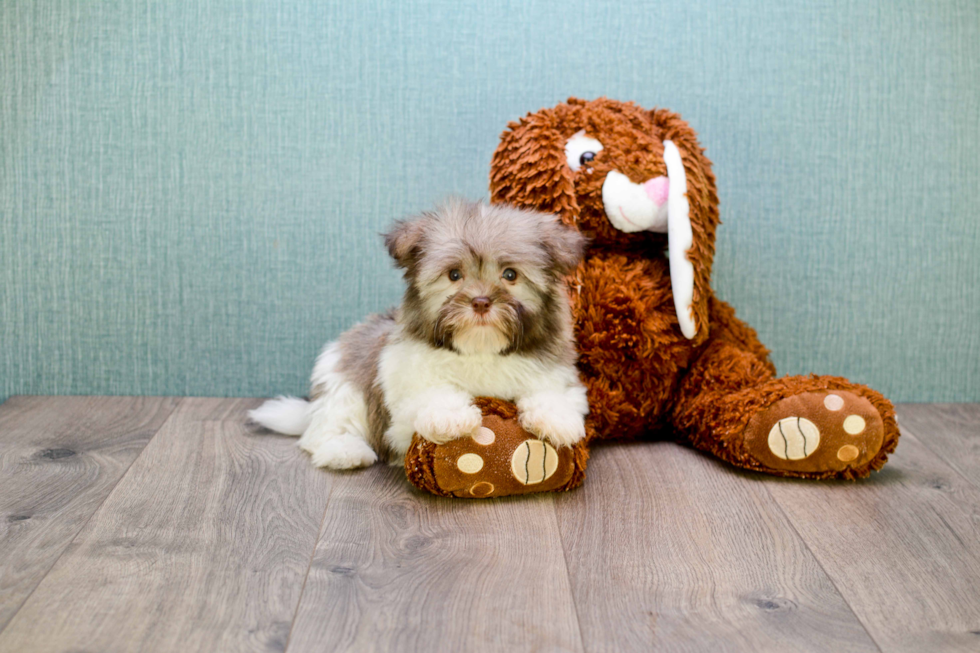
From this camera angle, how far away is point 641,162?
177 cm

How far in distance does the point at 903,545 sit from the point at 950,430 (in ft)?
2.47

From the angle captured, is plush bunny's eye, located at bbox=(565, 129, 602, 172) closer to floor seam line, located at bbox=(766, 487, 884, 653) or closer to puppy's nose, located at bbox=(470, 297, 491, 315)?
puppy's nose, located at bbox=(470, 297, 491, 315)

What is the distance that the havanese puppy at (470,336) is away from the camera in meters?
1.52

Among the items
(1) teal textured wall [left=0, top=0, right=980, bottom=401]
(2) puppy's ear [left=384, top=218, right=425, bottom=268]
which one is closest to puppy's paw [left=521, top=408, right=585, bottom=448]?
(2) puppy's ear [left=384, top=218, right=425, bottom=268]

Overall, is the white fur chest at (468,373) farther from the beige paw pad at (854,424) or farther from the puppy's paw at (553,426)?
the beige paw pad at (854,424)

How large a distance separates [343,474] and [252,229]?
28.8 inches

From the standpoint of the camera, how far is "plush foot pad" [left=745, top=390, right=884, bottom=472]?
1641 mm

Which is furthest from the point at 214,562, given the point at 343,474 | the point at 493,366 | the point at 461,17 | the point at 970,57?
the point at 970,57

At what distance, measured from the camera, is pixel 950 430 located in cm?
205

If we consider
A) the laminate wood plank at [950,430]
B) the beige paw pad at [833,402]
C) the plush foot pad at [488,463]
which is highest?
the beige paw pad at [833,402]

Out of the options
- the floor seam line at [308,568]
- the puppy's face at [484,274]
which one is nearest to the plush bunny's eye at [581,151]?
the puppy's face at [484,274]

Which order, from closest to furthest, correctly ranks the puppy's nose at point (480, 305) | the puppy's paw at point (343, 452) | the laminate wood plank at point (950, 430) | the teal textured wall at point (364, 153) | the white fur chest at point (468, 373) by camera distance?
the puppy's nose at point (480, 305), the white fur chest at point (468, 373), the puppy's paw at point (343, 452), the laminate wood plank at point (950, 430), the teal textured wall at point (364, 153)

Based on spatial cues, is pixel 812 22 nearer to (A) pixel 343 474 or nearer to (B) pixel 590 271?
(B) pixel 590 271

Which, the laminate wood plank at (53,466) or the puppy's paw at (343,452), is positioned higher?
the puppy's paw at (343,452)
